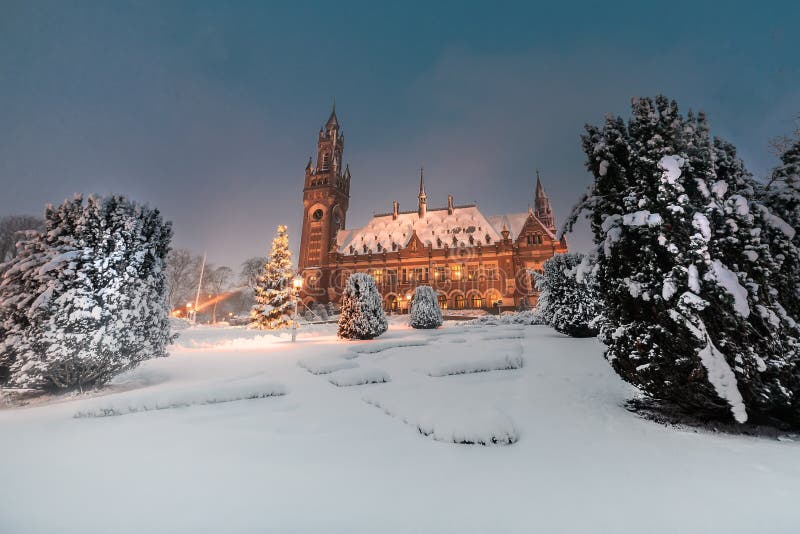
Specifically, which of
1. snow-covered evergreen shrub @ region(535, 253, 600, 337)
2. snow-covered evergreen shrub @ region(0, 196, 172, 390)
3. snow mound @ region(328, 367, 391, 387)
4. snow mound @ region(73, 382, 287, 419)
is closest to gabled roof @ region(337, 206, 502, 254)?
snow-covered evergreen shrub @ region(535, 253, 600, 337)

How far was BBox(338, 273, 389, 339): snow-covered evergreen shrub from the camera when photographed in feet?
46.5

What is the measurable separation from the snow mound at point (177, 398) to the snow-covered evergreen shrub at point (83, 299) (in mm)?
1318

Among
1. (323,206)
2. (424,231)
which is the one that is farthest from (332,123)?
(424,231)

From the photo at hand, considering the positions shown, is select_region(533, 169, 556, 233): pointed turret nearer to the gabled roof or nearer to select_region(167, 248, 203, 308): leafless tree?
the gabled roof

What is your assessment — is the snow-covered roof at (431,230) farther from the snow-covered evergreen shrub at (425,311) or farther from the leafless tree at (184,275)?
the snow-covered evergreen shrub at (425,311)

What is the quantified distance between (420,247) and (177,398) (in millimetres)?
45867

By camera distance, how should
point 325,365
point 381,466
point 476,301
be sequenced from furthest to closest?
point 476,301, point 325,365, point 381,466

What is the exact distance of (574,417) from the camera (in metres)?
4.07

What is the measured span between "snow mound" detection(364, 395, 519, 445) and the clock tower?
50.2 meters

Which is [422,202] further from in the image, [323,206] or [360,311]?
[360,311]

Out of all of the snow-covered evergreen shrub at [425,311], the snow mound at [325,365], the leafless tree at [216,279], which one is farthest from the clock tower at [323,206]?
the snow mound at [325,365]

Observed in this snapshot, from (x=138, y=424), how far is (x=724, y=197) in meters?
7.60

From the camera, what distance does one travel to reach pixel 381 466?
2.85 meters

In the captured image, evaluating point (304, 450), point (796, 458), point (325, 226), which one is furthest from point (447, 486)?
point (325, 226)
